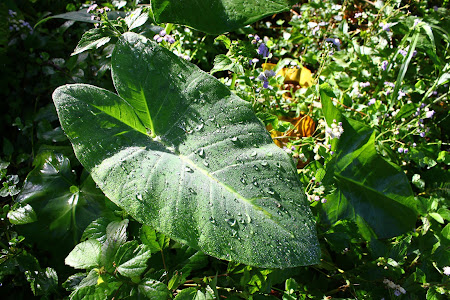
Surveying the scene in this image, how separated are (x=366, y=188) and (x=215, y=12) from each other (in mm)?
848

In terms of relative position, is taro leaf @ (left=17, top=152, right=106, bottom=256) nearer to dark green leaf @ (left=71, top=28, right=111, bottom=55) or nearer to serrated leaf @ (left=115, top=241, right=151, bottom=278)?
serrated leaf @ (left=115, top=241, right=151, bottom=278)

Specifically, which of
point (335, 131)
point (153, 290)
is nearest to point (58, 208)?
point (153, 290)

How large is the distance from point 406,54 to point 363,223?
812mm

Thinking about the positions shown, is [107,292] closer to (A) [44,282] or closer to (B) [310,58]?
(A) [44,282]

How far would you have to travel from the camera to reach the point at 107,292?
943 millimetres

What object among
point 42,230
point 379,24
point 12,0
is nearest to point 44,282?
point 42,230

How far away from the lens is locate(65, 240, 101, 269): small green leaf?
0.97 meters

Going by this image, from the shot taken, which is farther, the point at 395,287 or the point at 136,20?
the point at 136,20

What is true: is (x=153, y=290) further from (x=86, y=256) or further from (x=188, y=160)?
(x=188, y=160)

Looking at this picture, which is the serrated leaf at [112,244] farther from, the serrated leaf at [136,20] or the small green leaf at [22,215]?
the serrated leaf at [136,20]

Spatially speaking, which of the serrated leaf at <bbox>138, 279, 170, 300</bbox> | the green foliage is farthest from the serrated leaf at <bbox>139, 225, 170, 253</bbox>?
the serrated leaf at <bbox>138, 279, 170, 300</bbox>

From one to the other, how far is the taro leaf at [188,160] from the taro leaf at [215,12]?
151 millimetres

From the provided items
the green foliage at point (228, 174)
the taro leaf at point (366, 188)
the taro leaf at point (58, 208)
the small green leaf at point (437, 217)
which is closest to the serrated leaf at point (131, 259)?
the green foliage at point (228, 174)

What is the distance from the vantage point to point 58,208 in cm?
134
